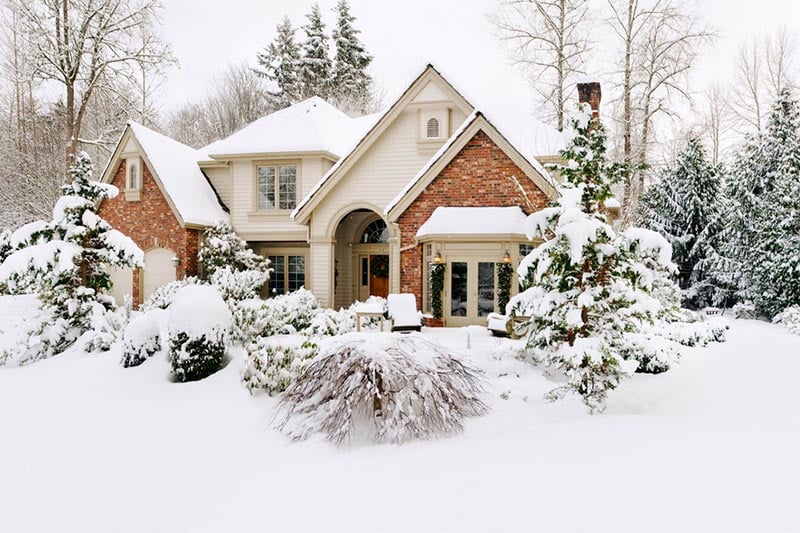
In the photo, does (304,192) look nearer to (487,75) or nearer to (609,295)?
(609,295)

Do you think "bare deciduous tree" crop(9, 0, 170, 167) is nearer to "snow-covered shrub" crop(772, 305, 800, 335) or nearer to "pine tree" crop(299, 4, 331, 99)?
"pine tree" crop(299, 4, 331, 99)

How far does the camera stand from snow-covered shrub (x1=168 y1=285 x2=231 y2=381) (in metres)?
8.48

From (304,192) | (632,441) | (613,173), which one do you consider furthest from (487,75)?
(632,441)

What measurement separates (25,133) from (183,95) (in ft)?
55.0

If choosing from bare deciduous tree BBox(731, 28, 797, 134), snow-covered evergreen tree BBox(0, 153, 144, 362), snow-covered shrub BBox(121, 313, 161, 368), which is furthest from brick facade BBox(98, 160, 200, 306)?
bare deciduous tree BBox(731, 28, 797, 134)

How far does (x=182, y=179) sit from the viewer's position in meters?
17.0

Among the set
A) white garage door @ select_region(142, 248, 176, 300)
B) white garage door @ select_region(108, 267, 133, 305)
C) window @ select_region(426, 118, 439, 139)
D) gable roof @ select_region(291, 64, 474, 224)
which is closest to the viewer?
gable roof @ select_region(291, 64, 474, 224)

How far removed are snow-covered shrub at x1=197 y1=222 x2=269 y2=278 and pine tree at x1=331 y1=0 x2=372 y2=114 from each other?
19.1 m

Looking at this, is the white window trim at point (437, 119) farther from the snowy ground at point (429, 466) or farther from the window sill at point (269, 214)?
the snowy ground at point (429, 466)

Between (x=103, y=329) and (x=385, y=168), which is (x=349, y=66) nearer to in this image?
(x=385, y=168)

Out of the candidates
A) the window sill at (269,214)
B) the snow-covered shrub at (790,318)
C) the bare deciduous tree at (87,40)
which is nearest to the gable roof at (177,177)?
the window sill at (269,214)

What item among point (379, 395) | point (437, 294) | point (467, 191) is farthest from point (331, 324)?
point (379, 395)

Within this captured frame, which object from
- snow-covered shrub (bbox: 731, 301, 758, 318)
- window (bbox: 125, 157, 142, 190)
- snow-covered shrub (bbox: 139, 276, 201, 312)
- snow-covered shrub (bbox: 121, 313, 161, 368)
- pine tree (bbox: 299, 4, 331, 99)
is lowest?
snow-covered shrub (bbox: 731, 301, 758, 318)

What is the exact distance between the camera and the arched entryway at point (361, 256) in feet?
56.2
